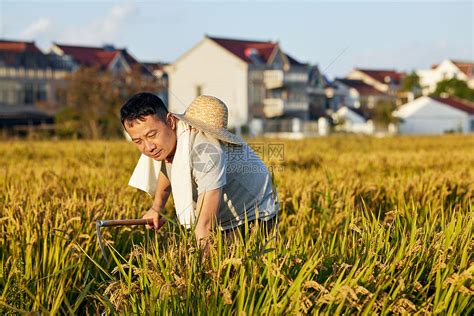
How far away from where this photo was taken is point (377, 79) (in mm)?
81375

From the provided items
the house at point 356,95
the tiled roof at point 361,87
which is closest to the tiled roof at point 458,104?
the house at point 356,95

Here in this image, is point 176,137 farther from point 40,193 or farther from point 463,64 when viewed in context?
point 463,64

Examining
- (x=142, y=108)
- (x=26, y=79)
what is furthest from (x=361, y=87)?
(x=142, y=108)

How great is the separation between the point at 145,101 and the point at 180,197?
43 centimetres

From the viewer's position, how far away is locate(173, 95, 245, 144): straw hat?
3.12 metres

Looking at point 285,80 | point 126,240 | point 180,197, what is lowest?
point 126,240

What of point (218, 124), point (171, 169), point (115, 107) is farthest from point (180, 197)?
point (115, 107)

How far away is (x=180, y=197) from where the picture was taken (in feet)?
9.97

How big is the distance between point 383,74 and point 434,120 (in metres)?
22.9

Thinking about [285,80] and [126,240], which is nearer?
[126,240]

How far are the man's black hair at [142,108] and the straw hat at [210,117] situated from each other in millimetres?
93

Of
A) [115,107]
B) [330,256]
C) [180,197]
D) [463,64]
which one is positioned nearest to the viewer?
[330,256]

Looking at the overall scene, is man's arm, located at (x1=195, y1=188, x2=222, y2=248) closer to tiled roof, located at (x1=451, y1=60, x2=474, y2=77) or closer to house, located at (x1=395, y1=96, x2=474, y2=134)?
house, located at (x1=395, y1=96, x2=474, y2=134)

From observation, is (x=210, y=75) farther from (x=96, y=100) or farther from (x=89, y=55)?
(x=96, y=100)
